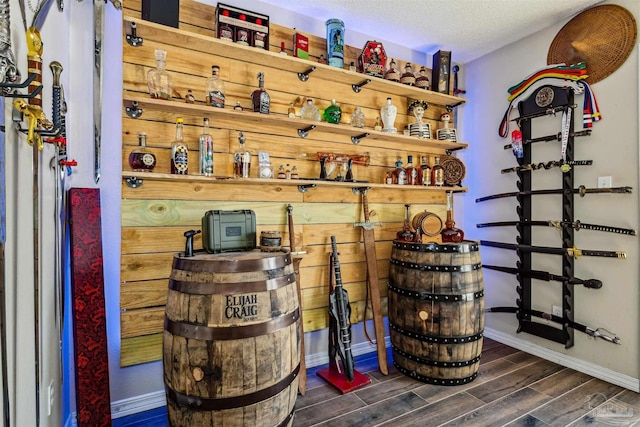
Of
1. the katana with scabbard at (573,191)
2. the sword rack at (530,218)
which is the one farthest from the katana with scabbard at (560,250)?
the katana with scabbard at (573,191)

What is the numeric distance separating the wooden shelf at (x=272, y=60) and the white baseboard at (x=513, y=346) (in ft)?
6.66

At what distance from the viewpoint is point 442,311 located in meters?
2.11

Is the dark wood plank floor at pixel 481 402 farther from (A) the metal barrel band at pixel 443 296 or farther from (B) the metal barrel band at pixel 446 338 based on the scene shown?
(A) the metal barrel band at pixel 443 296

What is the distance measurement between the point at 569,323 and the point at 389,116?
2014mm

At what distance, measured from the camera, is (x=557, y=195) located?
2582mm

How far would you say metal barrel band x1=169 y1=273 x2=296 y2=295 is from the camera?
1.32 metres

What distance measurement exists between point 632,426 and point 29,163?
295 cm

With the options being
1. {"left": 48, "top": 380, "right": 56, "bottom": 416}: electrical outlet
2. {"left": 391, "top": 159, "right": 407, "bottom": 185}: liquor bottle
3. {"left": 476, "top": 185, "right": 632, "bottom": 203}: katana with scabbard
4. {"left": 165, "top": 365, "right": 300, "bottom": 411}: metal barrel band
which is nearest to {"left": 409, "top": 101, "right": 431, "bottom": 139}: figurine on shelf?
{"left": 391, "top": 159, "right": 407, "bottom": 185}: liquor bottle

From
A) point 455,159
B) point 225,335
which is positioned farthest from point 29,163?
point 455,159

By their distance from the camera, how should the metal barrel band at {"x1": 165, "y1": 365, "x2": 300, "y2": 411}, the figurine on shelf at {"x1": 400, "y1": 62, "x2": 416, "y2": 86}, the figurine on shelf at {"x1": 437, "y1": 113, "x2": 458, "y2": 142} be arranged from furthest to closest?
the figurine on shelf at {"x1": 437, "y1": 113, "x2": 458, "y2": 142} < the figurine on shelf at {"x1": 400, "y1": 62, "x2": 416, "y2": 86} < the metal barrel band at {"x1": 165, "y1": 365, "x2": 300, "y2": 411}

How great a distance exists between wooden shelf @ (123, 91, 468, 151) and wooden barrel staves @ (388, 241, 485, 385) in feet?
2.98

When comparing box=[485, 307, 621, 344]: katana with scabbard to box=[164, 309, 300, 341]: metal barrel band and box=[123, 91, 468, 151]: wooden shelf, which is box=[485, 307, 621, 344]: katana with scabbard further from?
box=[164, 309, 300, 341]: metal barrel band

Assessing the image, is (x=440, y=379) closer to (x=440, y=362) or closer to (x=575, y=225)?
(x=440, y=362)

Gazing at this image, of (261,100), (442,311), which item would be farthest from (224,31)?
(442,311)
